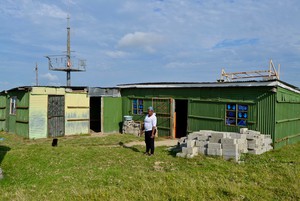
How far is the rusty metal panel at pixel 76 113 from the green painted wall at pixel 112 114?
48.6 inches

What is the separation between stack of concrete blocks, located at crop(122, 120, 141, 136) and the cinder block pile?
6.49 metres

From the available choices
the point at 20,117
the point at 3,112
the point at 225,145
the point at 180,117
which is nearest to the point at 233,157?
the point at 225,145

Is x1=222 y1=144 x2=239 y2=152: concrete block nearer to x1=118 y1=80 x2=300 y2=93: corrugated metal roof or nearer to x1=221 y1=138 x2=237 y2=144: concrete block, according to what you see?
x1=221 y1=138 x2=237 y2=144: concrete block

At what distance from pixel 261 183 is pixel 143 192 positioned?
9.64 feet

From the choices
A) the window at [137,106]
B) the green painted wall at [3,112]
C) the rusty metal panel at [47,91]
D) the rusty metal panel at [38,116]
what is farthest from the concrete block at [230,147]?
the green painted wall at [3,112]

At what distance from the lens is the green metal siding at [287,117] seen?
13164mm

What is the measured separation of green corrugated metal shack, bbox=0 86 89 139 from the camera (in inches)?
628

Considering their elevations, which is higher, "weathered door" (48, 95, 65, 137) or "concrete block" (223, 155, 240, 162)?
"weathered door" (48, 95, 65, 137)

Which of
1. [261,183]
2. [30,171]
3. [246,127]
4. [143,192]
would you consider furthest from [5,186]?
[246,127]

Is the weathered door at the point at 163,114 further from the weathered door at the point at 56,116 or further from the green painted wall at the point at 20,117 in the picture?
the green painted wall at the point at 20,117

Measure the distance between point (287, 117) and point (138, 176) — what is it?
9.62 metres

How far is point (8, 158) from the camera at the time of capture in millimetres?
10000

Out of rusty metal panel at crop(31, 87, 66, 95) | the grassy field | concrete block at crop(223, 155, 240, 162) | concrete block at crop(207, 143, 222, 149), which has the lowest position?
the grassy field

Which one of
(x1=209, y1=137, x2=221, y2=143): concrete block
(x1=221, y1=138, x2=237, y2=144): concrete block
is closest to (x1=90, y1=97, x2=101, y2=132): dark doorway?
(x1=209, y1=137, x2=221, y2=143): concrete block
